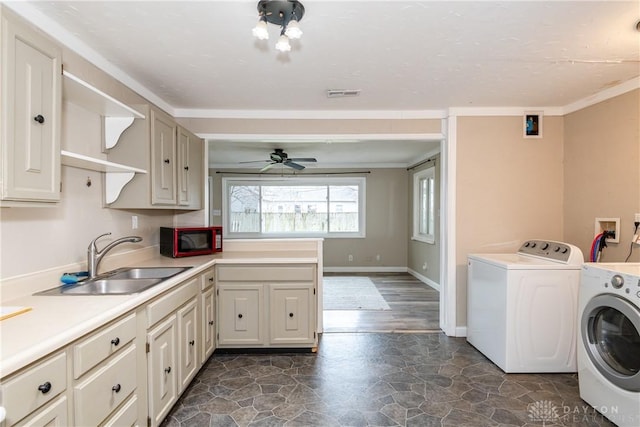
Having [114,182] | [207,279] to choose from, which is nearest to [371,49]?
[114,182]

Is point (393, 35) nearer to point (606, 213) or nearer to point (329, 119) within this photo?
point (329, 119)

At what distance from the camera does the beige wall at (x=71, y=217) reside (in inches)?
63.1

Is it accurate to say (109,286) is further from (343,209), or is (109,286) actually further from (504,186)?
(343,209)

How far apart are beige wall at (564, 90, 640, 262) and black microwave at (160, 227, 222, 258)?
3451 mm

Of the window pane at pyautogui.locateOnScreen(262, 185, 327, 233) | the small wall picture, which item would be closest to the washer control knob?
the small wall picture

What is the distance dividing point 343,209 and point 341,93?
14.1 ft

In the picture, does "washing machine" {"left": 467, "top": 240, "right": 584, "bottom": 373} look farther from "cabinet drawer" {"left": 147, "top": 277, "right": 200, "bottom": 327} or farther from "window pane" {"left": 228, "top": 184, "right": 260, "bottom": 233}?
"window pane" {"left": 228, "top": 184, "right": 260, "bottom": 233}

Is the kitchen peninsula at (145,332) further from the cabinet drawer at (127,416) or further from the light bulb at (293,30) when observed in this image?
the light bulb at (293,30)

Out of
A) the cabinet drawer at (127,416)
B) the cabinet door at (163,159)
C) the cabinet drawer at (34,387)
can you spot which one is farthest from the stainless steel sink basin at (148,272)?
the cabinet drawer at (34,387)

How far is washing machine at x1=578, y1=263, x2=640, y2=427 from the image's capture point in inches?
69.8

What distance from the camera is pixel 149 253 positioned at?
2898 mm

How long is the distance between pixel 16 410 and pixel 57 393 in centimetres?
17

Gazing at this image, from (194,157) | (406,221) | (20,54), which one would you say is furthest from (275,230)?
(20,54)

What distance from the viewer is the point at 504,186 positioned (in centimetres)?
329
